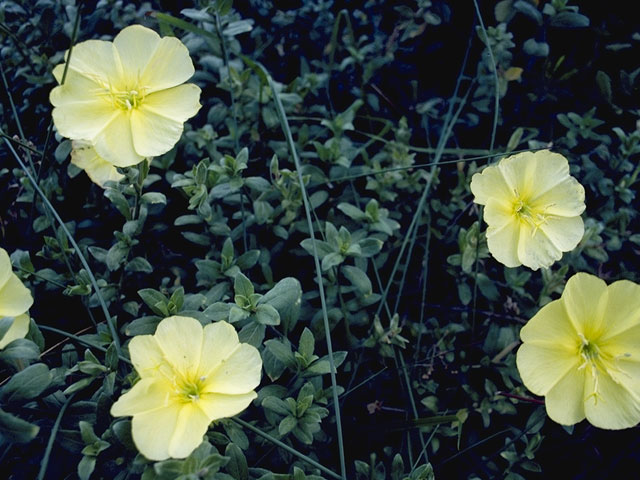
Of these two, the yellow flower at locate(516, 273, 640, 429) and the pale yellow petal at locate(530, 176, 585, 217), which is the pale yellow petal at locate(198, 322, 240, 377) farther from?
the pale yellow petal at locate(530, 176, 585, 217)

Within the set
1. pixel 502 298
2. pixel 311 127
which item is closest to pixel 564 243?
pixel 502 298

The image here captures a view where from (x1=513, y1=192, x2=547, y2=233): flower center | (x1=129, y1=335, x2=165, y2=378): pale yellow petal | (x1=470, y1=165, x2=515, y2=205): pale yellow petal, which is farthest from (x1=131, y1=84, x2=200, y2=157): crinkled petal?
(x1=513, y1=192, x2=547, y2=233): flower center

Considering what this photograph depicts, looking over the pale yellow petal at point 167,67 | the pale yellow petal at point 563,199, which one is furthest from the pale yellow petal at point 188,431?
the pale yellow petal at point 563,199

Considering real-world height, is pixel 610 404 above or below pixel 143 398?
below

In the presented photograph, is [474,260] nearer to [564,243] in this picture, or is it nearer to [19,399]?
[564,243]

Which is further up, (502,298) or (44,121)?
(44,121)

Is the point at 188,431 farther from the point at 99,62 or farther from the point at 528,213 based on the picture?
the point at 528,213

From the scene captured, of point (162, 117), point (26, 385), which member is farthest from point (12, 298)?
point (162, 117)
